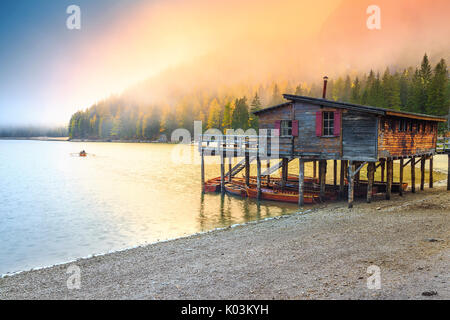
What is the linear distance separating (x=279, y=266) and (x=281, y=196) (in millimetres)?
15948

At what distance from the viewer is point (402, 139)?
23719 mm

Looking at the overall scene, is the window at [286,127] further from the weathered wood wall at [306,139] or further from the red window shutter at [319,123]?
the red window shutter at [319,123]

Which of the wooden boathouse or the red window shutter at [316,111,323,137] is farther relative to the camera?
the red window shutter at [316,111,323,137]

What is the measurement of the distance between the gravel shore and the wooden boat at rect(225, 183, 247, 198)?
42.5 ft

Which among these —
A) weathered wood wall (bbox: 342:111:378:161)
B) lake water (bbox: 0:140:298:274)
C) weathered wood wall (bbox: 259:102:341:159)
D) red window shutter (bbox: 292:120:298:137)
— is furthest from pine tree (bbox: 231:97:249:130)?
weathered wood wall (bbox: 342:111:378:161)

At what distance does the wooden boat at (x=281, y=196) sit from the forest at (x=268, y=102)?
4290 centimetres

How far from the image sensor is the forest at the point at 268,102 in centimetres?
7262

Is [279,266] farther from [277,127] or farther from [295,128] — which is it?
[277,127]

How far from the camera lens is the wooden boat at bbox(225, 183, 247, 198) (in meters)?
29.7

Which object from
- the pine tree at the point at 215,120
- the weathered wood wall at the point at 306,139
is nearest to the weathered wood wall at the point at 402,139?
the weathered wood wall at the point at 306,139

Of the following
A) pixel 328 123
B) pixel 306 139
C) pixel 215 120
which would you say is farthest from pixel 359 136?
pixel 215 120

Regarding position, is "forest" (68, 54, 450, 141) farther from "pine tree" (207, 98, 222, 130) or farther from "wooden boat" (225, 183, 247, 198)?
"wooden boat" (225, 183, 247, 198)
